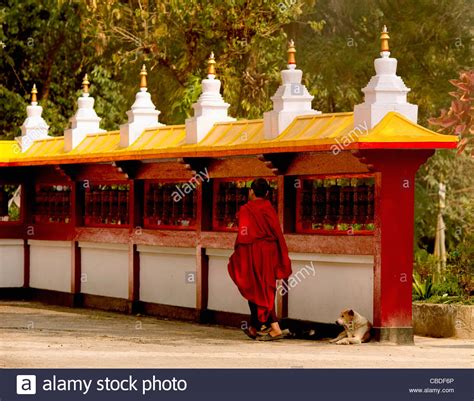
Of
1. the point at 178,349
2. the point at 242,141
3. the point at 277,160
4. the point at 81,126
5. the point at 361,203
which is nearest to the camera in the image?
the point at 178,349

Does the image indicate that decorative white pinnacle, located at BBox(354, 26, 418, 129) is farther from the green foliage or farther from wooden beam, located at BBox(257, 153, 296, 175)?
the green foliage

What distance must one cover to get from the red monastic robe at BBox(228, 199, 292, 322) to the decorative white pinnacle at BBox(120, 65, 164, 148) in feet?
14.2

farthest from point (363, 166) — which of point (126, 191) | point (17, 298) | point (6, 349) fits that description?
point (17, 298)

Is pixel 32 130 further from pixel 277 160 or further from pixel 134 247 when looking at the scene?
pixel 277 160

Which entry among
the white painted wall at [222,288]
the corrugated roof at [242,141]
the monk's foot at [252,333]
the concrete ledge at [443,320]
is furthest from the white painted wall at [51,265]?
the concrete ledge at [443,320]

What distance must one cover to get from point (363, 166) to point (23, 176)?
375 inches

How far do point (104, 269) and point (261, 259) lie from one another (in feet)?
18.2

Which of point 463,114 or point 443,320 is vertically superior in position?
point 463,114

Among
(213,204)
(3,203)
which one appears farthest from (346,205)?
(3,203)

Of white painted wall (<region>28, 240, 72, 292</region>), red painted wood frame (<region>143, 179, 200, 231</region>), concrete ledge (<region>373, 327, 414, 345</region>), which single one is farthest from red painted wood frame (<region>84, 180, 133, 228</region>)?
concrete ledge (<region>373, 327, 414, 345</region>)

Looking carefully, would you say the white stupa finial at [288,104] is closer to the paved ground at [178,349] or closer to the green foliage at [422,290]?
the paved ground at [178,349]

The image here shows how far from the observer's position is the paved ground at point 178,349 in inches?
574

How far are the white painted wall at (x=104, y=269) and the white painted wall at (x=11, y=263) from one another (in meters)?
2.11

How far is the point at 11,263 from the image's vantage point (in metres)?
24.5
